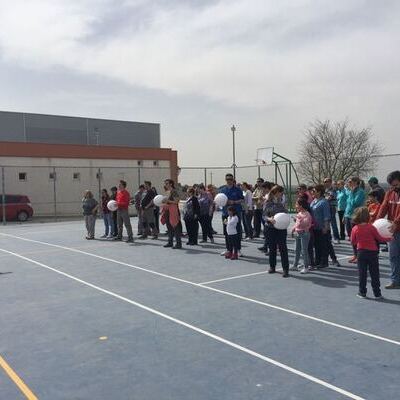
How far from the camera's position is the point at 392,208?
822cm

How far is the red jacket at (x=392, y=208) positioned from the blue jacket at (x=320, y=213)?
181cm

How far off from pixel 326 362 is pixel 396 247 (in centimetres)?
366

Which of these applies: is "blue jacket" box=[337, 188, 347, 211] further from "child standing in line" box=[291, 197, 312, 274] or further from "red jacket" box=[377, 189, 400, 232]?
"red jacket" box=[377, 189, 400, 232]

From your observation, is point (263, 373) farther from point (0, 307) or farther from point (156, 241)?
point (156, 241)

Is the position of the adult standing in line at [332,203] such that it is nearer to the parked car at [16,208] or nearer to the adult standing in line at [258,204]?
the adult standing in line at [258,204]

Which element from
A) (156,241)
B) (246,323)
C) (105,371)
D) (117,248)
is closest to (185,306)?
(246,323)

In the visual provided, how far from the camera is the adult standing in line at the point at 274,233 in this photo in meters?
9.66

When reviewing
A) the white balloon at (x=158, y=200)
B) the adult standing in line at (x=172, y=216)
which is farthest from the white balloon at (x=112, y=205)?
the adult standing in line at (x=172, y=216)

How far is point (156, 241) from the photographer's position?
52.1ft

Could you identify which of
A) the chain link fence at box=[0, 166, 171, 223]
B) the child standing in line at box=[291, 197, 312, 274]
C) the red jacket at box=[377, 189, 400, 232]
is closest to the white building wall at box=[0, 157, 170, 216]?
the chain link fence at box=[0, 166, 171, 223]

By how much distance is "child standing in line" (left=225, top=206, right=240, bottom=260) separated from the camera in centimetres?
1153

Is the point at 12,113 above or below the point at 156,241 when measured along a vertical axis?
above

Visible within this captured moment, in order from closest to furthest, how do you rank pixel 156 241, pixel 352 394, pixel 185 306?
pixel 352 394
pixel 185 306
pixel 156 241

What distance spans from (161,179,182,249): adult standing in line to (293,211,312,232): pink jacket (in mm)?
4654
